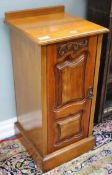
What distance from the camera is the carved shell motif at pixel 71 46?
3.88 ft

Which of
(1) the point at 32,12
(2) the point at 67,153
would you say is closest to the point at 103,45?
(1) the point at 32,12

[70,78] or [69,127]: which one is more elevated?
[70,78]

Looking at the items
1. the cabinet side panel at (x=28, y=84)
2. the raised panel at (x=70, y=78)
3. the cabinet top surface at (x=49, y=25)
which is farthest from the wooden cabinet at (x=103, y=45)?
the cabinet side panel at (x=28, y=84)

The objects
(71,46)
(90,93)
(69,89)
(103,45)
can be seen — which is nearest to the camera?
(71,46)

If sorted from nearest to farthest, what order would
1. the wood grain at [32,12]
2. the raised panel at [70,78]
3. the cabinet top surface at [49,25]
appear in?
the cabinet top surface at [49,25] → the raised panel at [70,78] → the wood grain at [32,12]

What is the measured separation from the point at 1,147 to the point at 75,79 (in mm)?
732

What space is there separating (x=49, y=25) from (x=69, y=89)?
358mm

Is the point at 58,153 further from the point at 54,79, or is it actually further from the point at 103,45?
the point at 103,45

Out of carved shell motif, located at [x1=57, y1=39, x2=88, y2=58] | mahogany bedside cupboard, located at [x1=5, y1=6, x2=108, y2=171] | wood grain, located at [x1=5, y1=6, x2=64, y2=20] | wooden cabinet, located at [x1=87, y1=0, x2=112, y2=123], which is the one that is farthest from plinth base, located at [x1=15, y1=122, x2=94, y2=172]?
wood grain, located at [x1=5, y1=6, x2=64, y2=20]

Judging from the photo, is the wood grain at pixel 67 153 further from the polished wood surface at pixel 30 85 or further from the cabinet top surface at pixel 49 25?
the cabinet top surface at pixel 49 25

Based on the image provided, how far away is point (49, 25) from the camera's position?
1299 mm

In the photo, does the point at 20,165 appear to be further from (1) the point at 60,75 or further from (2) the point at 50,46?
(2) the point at 50,46

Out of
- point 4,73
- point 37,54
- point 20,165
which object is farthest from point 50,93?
point 20,165

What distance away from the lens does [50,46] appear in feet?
3.75
